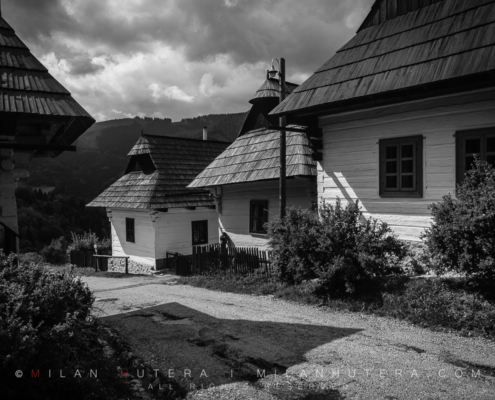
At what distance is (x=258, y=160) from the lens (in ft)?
45.1

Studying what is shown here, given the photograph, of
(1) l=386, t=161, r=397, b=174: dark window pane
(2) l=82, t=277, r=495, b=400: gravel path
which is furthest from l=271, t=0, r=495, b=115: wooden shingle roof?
(2) l=82, t=277, r=495, b=400: gravel path

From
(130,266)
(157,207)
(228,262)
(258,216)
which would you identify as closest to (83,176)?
(130,266)

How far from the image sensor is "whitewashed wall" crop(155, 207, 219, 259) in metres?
17.3

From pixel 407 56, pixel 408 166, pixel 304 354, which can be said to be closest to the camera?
pixel 304 354

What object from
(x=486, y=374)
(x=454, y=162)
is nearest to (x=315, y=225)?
(x=454, y=162)

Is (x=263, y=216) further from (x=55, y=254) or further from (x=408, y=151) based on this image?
(x=55, y=254)

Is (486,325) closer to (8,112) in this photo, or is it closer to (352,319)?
(352,319)

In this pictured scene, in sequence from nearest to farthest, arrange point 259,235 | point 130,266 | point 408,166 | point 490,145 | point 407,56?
point 490,145
point 407,56
point 408,166
point 259,235
point 130,266

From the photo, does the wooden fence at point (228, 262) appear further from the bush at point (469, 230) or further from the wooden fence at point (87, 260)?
the wooden fence at point (87, 260)

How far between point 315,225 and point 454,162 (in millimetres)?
3003

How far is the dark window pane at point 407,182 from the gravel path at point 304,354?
3221mm

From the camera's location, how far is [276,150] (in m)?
13.4

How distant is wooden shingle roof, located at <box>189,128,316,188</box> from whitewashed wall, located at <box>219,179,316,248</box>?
631 millimetres

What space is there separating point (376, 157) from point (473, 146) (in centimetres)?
197
